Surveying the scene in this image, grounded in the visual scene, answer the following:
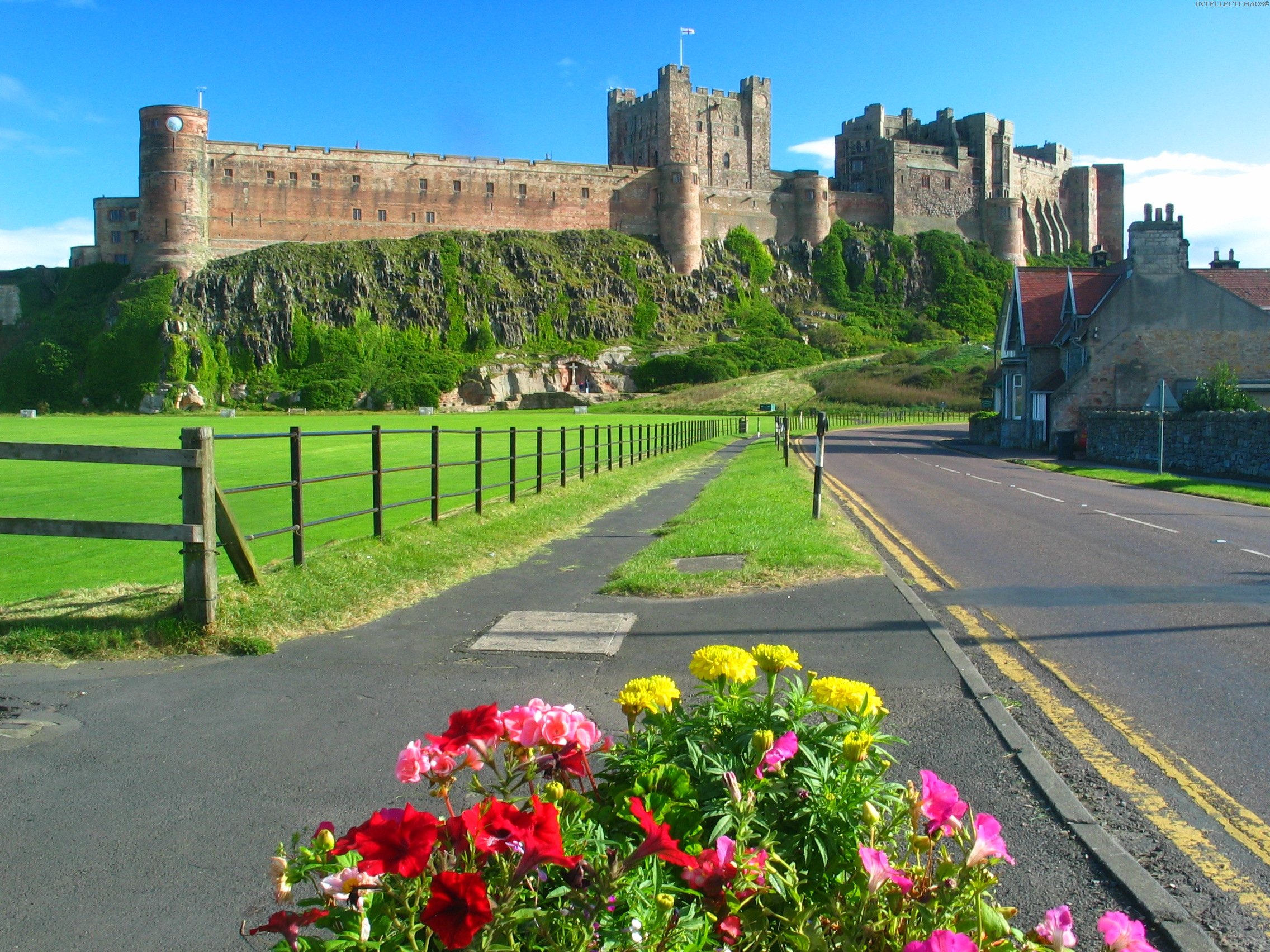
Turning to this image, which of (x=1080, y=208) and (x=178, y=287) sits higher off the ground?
(x=1080, y=208)

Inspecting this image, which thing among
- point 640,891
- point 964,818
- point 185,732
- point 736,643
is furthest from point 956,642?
point 640,891

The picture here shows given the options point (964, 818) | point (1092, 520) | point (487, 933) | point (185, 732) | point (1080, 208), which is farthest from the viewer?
point (1080, 208)

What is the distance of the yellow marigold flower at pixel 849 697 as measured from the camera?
9.00ft

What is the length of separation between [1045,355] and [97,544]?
41729 millimetres

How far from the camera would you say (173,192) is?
90688 mm

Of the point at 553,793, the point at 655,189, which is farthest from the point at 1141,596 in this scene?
the point at 655,189

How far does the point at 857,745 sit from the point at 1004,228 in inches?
5204

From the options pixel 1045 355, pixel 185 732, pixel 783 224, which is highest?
pixel 783 224

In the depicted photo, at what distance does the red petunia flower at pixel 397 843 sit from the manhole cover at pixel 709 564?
7809mm

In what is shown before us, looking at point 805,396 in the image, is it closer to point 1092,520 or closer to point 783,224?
point 783,224

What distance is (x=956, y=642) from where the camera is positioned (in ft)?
23.7

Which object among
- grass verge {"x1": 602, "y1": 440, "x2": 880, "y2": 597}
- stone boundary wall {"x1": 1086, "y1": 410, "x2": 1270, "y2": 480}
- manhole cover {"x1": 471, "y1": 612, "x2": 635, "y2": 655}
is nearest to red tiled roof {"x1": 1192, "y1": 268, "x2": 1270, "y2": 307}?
stone boundary wall {"x1": 1086, "y1": 410, "x2": 1270, "y2": 480}

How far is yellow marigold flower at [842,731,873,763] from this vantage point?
251cm

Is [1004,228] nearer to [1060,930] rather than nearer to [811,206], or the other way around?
[811,206]
